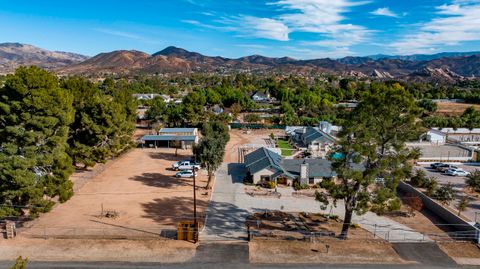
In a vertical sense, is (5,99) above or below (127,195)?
above

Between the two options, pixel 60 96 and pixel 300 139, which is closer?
pixel 60 96

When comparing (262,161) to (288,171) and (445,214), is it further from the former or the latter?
(445,214)

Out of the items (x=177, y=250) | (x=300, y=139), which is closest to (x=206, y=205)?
(x=177, y=250)

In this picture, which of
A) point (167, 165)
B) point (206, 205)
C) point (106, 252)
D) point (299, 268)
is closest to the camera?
point (299, 268)

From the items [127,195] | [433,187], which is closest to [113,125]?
[127,195]

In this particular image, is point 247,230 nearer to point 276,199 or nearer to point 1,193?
point 276,199

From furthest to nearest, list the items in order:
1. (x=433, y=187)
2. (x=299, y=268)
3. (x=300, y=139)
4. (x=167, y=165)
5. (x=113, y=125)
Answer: (x=300, y=139) → (x=167, y=165) → (x=113, y=125) → (x=433, y=187) → (x=299, y=268)

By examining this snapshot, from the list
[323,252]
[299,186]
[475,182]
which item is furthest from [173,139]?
[475,182]

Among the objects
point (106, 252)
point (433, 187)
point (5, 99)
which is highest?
point (5, 99)

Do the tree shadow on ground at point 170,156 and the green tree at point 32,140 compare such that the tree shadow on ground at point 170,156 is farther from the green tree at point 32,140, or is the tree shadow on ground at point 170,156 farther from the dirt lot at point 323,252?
the dirt lot at point 323,252
